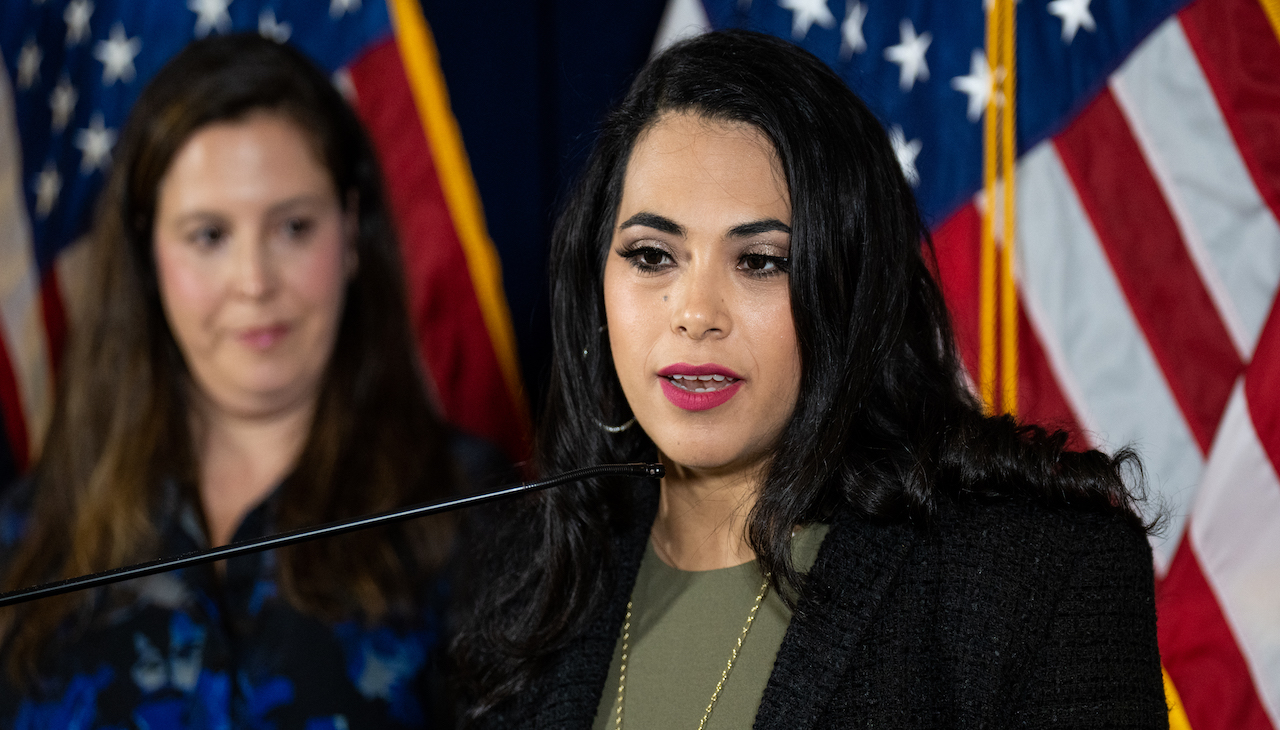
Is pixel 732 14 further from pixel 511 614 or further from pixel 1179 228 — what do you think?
pixel 511 614

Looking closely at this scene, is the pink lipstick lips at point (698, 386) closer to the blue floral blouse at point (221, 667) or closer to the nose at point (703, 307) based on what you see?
the nose at point (703, 307)

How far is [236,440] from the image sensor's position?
1.86 meters

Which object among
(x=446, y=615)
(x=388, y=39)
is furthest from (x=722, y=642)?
(x=388, y=39)

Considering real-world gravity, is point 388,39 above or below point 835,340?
above

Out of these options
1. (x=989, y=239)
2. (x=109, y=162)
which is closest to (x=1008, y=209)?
(x=989, y=239)

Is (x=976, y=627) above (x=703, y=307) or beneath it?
beneath

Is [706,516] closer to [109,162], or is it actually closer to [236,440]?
[236,440]

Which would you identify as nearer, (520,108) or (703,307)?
(703,307)

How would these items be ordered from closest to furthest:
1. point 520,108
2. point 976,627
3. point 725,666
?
point 976,627, point 725,666, point 520,108

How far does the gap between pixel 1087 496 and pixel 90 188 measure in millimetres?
1978

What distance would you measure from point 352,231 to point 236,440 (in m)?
0.39

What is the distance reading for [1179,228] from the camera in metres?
1.58

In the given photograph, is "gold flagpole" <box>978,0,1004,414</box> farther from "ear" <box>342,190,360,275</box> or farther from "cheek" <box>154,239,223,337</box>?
"cheek" <box>154,239,223,337</box>

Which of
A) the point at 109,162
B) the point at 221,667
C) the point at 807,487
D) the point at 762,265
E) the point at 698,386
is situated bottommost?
the point at 221,667
